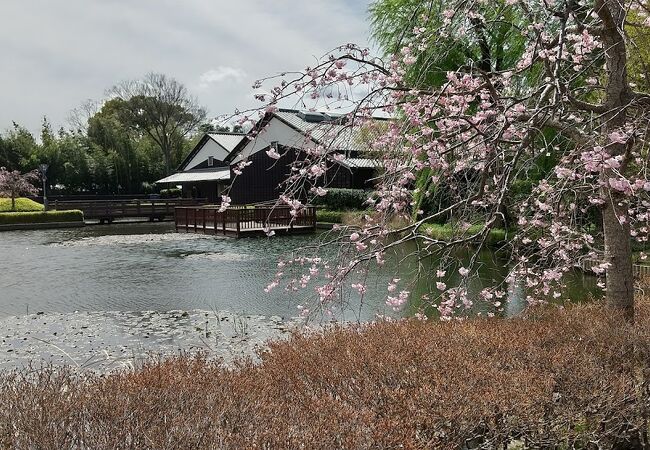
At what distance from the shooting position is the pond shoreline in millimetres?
7109

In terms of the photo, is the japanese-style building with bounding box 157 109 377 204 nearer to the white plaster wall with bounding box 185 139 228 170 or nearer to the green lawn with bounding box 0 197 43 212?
the white plaster wall with bounding box 185 139 228 170

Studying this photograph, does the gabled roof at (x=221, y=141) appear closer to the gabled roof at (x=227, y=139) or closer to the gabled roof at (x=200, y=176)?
the gabled roof at (x=227, y=139)

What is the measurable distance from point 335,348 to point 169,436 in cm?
178

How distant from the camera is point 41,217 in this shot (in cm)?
2980

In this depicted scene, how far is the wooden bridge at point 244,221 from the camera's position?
23.8m

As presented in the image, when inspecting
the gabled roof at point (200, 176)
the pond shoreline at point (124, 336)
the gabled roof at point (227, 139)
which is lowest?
the pond shoreline at point (124, 336)

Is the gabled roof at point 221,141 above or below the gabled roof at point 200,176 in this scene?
above

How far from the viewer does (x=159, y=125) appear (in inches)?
2008

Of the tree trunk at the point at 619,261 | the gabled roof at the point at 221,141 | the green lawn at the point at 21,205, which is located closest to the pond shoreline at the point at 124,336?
the tree trunk at the point at 619,261

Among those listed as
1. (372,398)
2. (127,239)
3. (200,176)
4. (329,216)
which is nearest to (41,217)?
(127,239)

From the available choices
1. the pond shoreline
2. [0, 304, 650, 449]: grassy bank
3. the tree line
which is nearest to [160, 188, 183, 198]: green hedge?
the tree line

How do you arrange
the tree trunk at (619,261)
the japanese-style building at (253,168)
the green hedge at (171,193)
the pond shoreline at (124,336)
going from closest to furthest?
the tree trunk at (619,261), the pond shoreline at (124,336), the japanese-style building at (253,168), the green hedge at (171,193)

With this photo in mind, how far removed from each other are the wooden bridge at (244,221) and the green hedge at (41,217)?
29.2ft

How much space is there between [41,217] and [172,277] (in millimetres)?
19911
